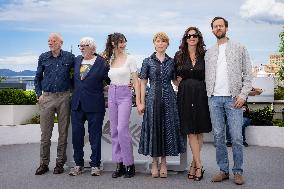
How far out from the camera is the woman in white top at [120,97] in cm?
527

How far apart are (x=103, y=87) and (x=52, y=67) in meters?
0.65

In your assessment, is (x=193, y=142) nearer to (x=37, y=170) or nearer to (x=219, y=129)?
(x=219, y=129)

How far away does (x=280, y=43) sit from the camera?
13.6m

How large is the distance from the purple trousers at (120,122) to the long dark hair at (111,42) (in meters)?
0.37

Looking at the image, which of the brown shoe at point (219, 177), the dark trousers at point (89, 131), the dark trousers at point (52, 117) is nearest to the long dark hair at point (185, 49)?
the dark trousers at point (89, 131)

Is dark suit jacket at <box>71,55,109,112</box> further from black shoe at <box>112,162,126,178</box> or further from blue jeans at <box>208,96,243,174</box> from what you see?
Result: blue jeans at <box>208,96,243,174</box>

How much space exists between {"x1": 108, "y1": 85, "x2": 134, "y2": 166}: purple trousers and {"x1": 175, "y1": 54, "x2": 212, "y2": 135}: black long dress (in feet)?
2.13

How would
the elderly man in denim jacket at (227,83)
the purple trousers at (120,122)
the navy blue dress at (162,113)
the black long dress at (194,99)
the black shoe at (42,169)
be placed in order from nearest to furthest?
the elderly man in denim jacket at (227,83), the black long dress at (194,99), the navy blue dress at (162,113), the purple trousers at (120,122), the black shoe at (42,169)

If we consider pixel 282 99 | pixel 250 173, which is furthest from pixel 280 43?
pixel 250 173

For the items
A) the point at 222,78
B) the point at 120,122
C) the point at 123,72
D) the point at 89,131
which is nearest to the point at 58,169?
the point at 89,131

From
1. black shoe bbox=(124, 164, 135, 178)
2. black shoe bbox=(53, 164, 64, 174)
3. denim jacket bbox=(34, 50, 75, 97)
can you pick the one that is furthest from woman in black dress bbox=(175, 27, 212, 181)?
black shoe bbox=(53, 164, 64, 174)

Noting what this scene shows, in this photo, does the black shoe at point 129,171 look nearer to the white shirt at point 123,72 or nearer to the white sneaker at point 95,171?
the white sneaker at point 95,171

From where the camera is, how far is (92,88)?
5.30m

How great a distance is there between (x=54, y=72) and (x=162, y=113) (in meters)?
1.38
